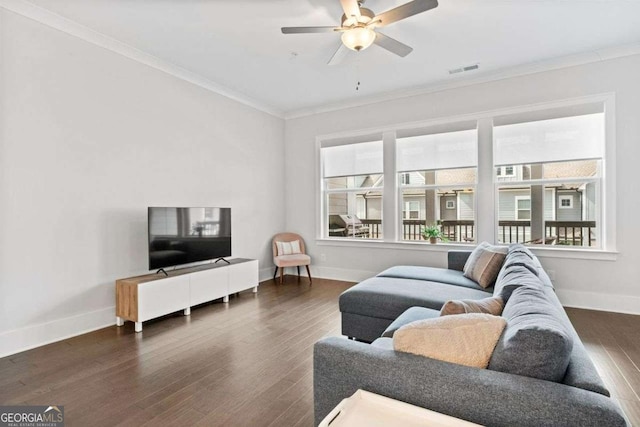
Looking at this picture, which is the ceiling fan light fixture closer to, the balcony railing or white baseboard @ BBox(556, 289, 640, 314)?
the balcony railing

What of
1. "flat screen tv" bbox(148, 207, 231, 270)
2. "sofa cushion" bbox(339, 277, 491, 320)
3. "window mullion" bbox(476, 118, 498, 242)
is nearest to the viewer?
"sofa cushion" bbox(339, 277, 491, 320)

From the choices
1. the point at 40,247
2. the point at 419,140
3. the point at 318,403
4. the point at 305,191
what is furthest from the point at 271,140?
the point at 318,403

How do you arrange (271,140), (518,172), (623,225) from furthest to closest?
1. (271,140)
2. (518,172)
3. (623,225)

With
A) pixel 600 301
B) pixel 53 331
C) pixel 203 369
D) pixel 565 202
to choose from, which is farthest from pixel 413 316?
pixel 53 331

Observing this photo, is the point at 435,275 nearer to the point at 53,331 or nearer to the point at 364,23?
the point at 364,23

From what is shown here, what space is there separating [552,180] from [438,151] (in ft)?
4.95

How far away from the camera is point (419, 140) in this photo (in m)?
5.10

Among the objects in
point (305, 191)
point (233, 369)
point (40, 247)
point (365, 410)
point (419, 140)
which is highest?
point (419, 140)

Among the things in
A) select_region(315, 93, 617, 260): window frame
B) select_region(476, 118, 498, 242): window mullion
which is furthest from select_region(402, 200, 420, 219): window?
select_region(476, 118, 498, 242): window mullion

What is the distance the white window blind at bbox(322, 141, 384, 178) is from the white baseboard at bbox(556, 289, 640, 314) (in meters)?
3.06

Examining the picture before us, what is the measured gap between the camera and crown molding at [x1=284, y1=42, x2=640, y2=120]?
12.4 feet

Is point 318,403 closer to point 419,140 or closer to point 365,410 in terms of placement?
point 365,410

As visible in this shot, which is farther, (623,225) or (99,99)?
(623,225)

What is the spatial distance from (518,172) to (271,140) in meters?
3.99
